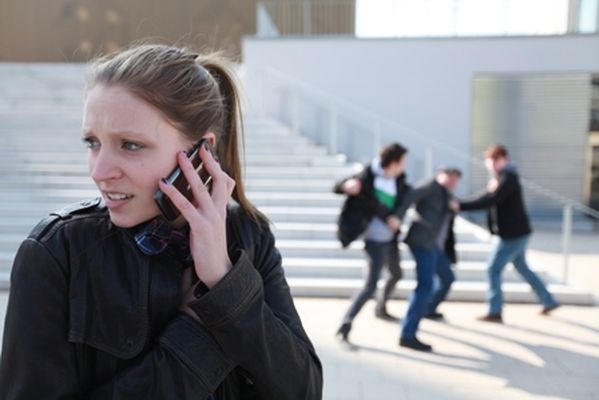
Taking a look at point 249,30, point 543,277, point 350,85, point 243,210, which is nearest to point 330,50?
point 350,85

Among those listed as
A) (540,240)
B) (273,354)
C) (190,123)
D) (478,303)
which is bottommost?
(540,240)

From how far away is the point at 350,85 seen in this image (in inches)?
498

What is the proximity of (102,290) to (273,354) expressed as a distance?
34 cm

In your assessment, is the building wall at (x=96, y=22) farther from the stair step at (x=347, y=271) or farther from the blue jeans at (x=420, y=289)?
the blue jeans at (x=420, y=289)

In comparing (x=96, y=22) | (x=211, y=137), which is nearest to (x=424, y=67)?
(x=96, y=22)

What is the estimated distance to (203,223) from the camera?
1.01m

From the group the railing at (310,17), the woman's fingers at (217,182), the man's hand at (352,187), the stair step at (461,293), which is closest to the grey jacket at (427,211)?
the man's hand at (352,187)

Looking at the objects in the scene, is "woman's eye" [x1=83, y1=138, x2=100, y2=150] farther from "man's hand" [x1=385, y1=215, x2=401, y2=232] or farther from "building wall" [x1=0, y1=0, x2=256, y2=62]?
"building wall" [x1=0, y1=0, x2=256, y2=62]

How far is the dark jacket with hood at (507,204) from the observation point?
5.60 meters

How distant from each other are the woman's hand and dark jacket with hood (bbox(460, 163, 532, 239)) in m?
4.85

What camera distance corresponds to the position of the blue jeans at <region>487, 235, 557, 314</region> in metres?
5.55

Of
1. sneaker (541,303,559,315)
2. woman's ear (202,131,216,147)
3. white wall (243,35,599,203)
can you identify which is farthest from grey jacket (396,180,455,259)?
white wall (243,35,599,203)

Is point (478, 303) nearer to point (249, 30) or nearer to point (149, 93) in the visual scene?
point (149, 93)

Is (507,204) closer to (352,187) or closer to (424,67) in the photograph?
(352,187)
